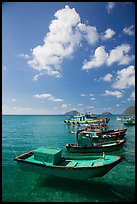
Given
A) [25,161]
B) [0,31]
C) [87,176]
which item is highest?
[0,31]

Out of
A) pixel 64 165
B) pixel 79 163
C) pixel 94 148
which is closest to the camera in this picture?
pixel 64 165

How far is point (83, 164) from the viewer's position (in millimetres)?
16375

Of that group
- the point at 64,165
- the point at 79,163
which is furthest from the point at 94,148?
the point at 64,165

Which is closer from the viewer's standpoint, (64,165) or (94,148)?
(64,165)

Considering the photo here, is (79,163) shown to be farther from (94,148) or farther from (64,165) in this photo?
(94,148)

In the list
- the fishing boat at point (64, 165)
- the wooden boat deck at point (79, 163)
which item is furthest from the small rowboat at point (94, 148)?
the wooden boat deck at point (79, 163)

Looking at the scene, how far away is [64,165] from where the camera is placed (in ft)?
54.5

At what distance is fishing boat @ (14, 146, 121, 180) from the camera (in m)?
15.3

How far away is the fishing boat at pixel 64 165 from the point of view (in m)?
15.3

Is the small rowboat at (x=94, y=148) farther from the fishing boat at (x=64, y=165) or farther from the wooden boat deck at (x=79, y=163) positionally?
the wooden boat deck at (x=79, y=163)

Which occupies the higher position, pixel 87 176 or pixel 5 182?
pixel 87 176

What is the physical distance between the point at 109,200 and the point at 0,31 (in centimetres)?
1397

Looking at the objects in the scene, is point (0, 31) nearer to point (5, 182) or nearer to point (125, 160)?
point (5, 182)

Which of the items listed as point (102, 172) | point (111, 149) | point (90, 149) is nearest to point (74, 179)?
point (102, 172)
